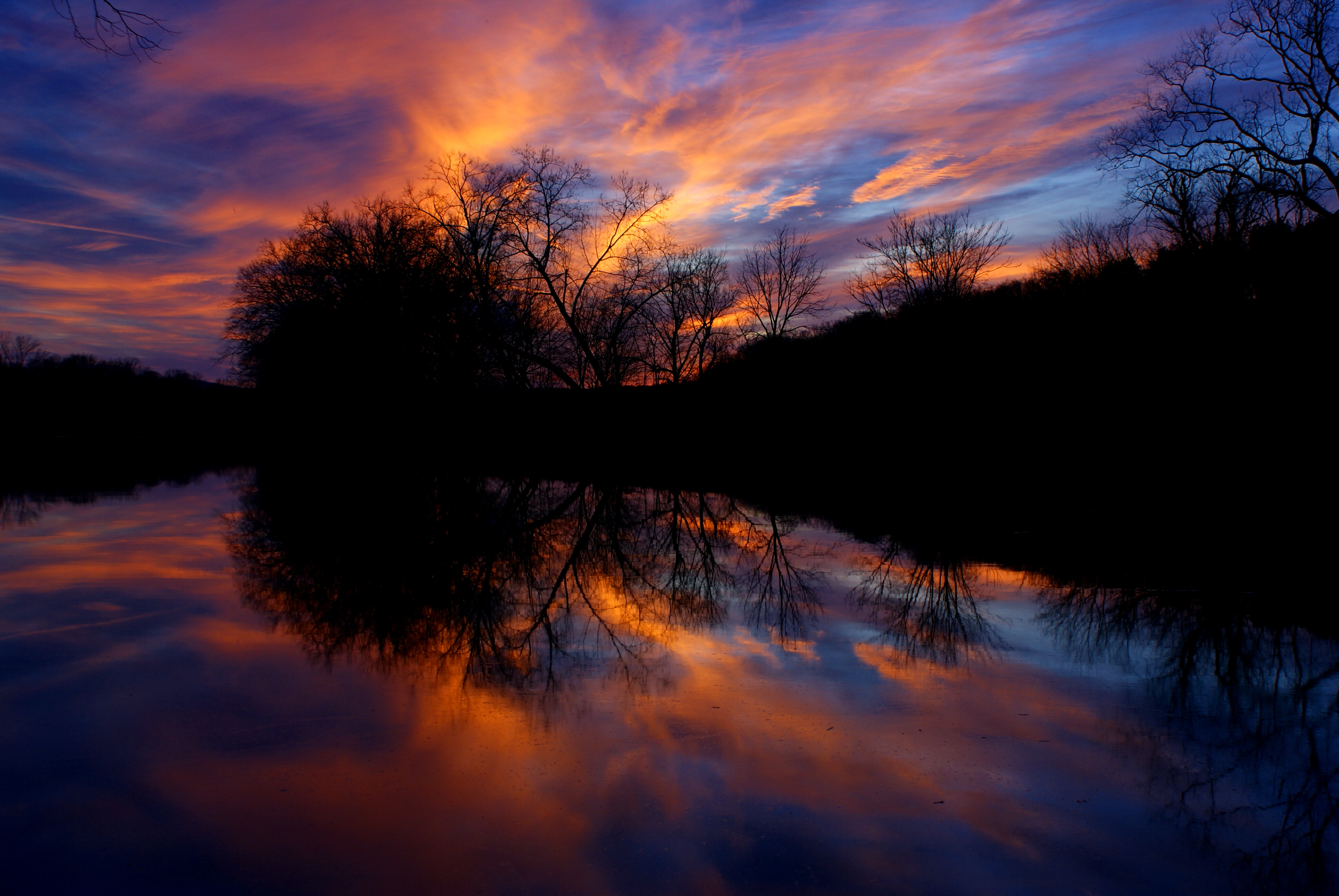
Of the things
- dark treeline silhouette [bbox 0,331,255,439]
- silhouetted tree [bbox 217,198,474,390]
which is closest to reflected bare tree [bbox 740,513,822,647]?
silhouetted tree [bbox 217,198,474,390]

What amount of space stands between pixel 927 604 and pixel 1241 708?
289 centimetres

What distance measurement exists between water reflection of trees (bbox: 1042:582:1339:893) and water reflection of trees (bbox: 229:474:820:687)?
276 centimetres

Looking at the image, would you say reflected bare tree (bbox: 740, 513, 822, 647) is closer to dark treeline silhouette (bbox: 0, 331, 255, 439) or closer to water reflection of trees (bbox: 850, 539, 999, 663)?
water reflection of trees (bbox: 850, 539, 999, 663)

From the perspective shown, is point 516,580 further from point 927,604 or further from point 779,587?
point 927,604

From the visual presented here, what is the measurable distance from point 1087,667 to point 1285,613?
2.66m

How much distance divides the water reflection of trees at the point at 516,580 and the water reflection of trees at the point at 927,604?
0.71 m

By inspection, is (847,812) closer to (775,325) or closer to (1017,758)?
(1017,758)

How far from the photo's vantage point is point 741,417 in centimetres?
3133

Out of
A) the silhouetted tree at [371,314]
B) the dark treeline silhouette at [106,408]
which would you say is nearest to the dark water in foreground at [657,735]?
the silhouetted tree at [371,314]

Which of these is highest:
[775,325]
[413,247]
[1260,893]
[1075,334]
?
[413,247]

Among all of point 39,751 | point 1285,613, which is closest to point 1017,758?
point 1285,613

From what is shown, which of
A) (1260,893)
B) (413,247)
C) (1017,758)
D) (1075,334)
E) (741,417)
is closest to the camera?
(1260,893)

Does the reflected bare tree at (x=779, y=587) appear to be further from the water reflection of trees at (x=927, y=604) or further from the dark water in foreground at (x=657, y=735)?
the water reflection of trees at (x=927, y=604)

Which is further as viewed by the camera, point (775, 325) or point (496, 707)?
point (775, 325)
